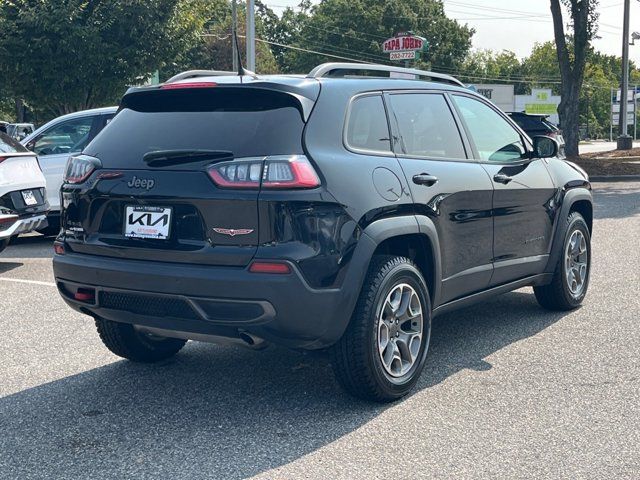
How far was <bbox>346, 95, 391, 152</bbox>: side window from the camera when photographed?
455 centimetres

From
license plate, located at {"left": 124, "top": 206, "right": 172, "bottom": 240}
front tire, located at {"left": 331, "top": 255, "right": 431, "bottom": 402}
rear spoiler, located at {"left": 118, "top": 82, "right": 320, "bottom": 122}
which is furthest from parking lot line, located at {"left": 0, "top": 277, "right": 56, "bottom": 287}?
front tire, located at {"left": 331, "top": 255, "right": 431, "bottom": 402}

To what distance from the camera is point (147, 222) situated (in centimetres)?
429

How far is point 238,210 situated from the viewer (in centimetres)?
407

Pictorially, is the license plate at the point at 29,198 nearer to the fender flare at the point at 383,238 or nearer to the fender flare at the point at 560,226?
the fender flare at the point at 560,226

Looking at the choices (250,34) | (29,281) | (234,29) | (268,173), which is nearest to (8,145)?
(29,281)

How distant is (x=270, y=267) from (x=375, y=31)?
7015 cm

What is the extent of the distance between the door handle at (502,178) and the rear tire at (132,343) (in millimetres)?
2370

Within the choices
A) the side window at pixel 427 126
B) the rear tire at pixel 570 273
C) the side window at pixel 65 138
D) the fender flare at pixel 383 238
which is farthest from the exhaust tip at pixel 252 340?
the side window at pixel 65 138

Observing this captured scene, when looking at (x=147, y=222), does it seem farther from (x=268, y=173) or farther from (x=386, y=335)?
(x=386, y=335)

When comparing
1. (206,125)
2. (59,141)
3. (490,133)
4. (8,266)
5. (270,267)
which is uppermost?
(206,125)

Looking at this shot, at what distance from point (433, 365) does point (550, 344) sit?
986 mm

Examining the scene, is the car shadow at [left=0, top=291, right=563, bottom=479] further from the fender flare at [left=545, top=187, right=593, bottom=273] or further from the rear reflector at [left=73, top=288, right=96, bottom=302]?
the fender flare at [left=545, top=187, right=593, bottom=273]

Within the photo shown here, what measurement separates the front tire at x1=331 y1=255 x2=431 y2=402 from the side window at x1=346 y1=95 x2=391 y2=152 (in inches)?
24.6

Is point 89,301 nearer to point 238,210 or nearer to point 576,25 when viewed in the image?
point 238,210
